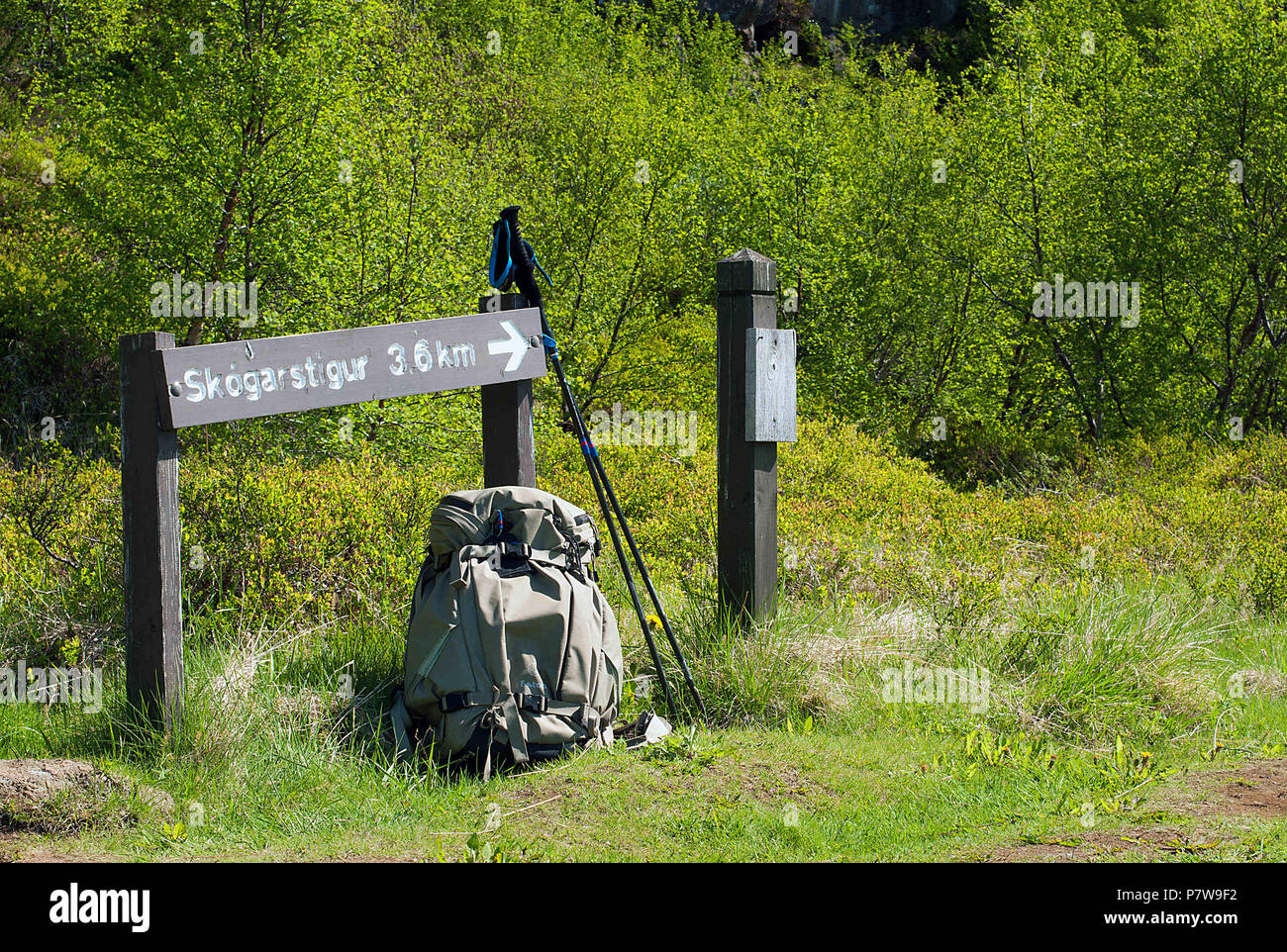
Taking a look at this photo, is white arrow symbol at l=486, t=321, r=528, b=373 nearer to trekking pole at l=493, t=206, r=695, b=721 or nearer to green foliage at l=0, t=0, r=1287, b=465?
trekking pole at l=493, t=206, r=695, b=721

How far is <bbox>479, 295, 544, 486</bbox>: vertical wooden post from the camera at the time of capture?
206 inches

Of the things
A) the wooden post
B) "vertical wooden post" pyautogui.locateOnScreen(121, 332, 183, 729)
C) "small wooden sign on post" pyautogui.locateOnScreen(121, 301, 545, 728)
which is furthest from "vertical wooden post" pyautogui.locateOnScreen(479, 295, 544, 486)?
"vertical wooden post" pyautogui.locateOnScreen(121, 332, 183, 729)

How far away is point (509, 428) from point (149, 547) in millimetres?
1753

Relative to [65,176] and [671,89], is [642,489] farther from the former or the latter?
[671,89]

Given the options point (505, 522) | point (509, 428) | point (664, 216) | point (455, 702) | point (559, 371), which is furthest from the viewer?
point (664, 216)

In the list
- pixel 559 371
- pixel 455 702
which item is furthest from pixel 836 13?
pixel 455 702

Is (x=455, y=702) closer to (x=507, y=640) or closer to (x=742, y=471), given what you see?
(x=507, y=640)

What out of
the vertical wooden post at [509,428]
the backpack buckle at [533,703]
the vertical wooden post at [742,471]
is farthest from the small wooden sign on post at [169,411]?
the vertical wooden post at [742,471]

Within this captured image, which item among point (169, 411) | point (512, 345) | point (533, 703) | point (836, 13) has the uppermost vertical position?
point (836, 13)

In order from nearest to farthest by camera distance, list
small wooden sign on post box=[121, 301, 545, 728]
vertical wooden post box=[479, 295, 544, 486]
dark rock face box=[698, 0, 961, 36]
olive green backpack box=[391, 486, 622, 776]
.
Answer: small wooden sign on post box=[121, 301, 545, 728], olive green backpack box=[391, 486, 622, 776], vertical wooden post box=[479, 295, 544, 486], dark rock face box=[698, 0, 961, 36]

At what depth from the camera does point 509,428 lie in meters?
5.26

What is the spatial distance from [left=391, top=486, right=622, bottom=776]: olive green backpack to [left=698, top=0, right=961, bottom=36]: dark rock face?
55.4m

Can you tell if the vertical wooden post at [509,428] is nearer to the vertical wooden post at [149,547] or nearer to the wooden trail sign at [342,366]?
the wooden trail sign at [342,366]

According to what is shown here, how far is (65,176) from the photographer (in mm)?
17406
